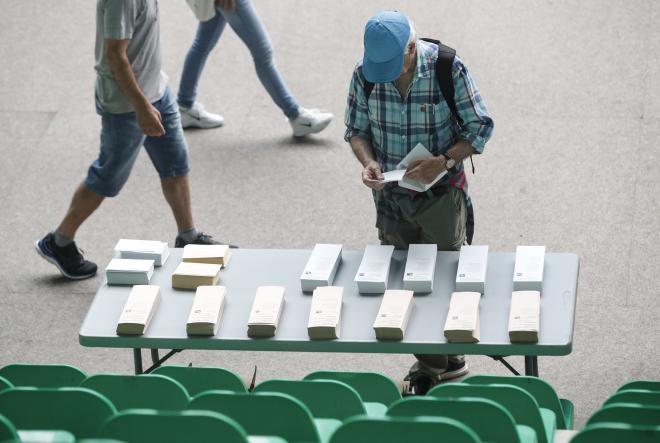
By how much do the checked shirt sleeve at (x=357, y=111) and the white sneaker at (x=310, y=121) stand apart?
7.45ft

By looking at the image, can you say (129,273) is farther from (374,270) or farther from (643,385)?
(643,385)

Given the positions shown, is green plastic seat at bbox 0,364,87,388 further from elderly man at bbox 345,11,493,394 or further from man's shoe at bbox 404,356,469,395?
man's shoe at bbox 404,356,469,395

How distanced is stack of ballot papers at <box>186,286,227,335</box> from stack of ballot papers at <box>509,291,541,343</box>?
102 cm

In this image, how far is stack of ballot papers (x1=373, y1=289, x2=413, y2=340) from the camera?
3.80 meters

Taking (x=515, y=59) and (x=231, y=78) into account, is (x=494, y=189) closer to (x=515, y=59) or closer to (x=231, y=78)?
(x=515, y=59)

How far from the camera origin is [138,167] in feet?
21.8

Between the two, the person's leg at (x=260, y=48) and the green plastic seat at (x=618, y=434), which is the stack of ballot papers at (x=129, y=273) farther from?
the person's leg at (x=260, y=48)

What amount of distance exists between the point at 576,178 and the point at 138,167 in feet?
8.24

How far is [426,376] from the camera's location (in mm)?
4609

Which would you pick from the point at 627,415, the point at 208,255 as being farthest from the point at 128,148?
the point at 627,415

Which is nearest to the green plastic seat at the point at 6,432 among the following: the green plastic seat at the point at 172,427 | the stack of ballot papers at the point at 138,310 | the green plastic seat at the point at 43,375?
the green plastic seat at the point at 172,427

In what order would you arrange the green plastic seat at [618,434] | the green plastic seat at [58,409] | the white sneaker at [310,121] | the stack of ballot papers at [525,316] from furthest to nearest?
the white sneaker at [310,121] → the stack of ballot papers at [525,316] → the green plastic seat at [58,409] → the green plastic seat at [618,434]

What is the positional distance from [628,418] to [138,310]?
68.9 inches

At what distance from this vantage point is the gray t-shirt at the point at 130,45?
486 cm
